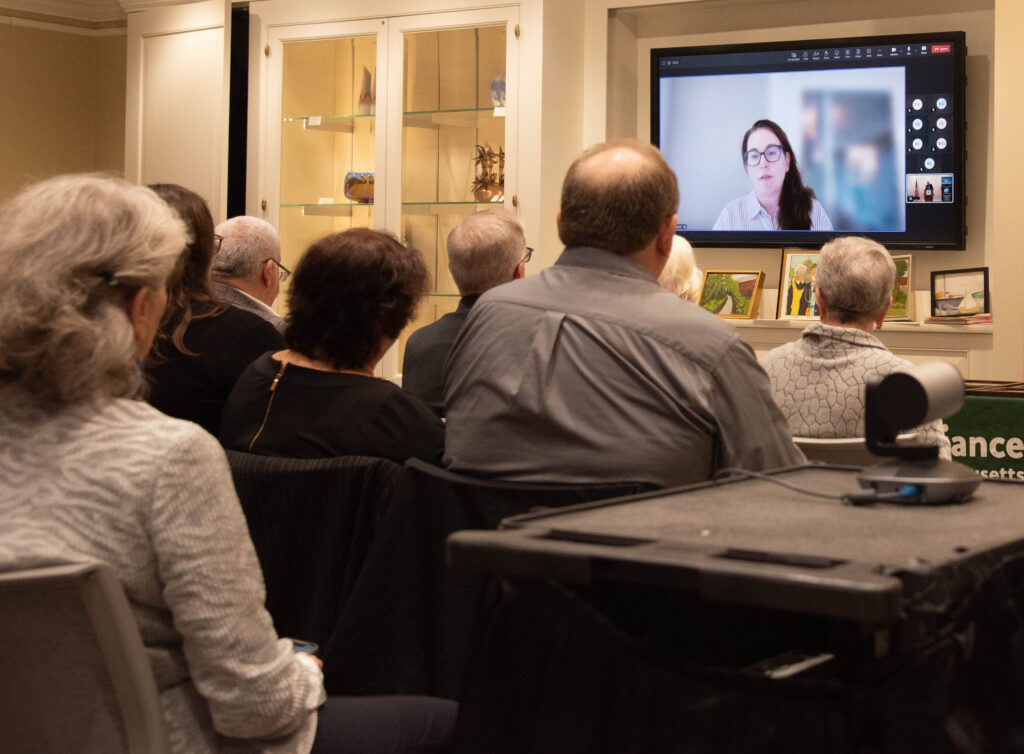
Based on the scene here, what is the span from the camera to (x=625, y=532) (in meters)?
1.01

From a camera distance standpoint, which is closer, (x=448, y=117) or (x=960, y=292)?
(x=960, y=292)

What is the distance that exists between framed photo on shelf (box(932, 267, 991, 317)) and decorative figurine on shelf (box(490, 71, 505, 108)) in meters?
1.84

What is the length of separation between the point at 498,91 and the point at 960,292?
1978 mm

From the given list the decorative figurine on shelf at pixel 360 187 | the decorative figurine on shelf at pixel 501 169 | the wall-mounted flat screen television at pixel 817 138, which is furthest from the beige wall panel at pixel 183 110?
the wall-mounted flat screen television at pixel 817 138

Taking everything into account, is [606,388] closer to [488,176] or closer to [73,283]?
[73,283]

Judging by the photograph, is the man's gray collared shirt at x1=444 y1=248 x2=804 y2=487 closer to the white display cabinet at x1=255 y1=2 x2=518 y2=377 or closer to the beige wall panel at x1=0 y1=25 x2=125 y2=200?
the white display cabinet at x1=255 y1=2 x2=518 y2=377

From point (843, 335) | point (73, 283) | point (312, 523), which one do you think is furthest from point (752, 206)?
point (73, 283)

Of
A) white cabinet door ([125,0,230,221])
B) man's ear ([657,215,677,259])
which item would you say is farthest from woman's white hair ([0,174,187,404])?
white cabinet door ([125,0,230,221])

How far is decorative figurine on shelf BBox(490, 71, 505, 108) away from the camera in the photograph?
4.83 m

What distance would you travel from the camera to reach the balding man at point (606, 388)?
165 cm

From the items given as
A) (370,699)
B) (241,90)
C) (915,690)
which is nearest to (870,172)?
(241,90)

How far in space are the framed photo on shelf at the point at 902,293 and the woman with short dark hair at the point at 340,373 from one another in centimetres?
291

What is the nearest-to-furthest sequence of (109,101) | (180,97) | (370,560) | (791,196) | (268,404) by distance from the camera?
(370,560)
(268,404)
(791,196)
(180,97)
(109,101)

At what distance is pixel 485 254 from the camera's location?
3064 mm
